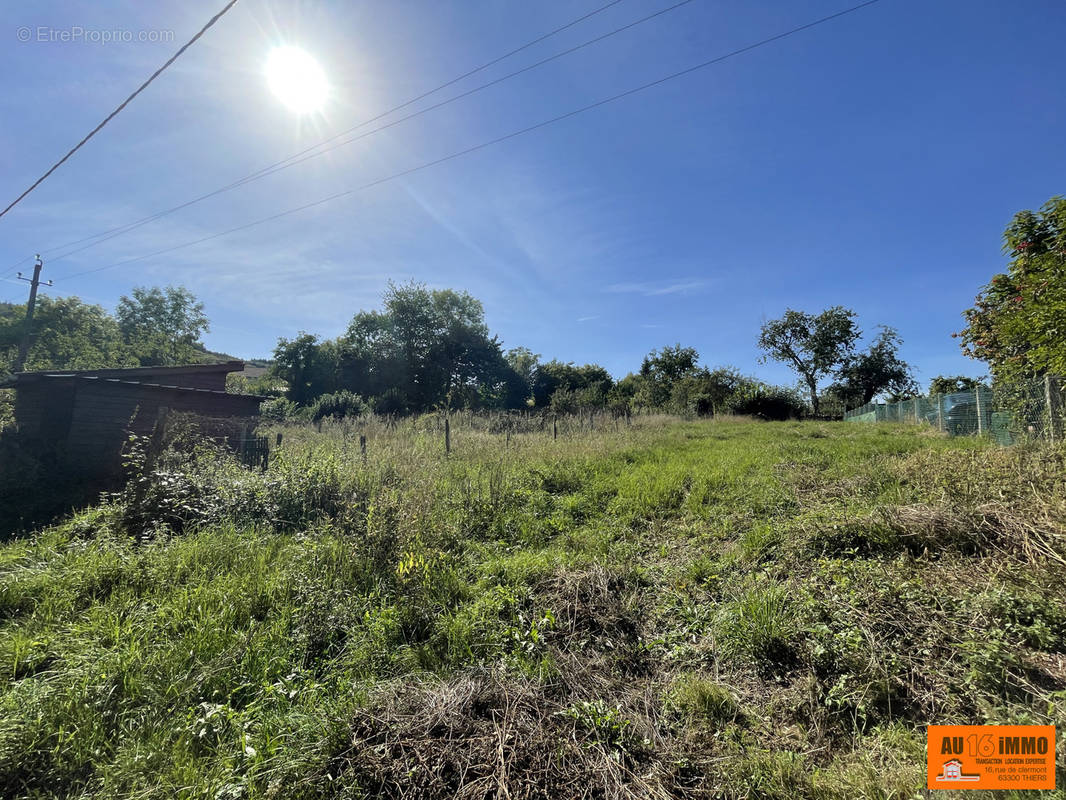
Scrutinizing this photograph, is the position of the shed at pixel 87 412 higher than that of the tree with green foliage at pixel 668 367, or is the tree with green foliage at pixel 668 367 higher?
the tree with green foliage at pixel 668 367

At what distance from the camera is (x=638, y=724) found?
6.55 feet

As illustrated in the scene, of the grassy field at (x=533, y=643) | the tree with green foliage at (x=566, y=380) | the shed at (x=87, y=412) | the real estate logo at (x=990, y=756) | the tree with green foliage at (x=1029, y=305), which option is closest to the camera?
the real estate logo at (x=990, y=756)

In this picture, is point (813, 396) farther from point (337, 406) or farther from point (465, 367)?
point (337, 406)

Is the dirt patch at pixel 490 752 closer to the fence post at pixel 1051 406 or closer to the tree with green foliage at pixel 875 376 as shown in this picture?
the fence post at pixel 1051 406

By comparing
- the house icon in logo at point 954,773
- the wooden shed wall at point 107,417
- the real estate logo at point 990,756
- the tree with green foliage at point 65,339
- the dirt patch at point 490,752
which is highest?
the tree with green foliage at point 65,339

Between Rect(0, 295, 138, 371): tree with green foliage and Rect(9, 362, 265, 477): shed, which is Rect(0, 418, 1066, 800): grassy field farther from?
Rect(0, 295, 138, 371): tree with green foliage

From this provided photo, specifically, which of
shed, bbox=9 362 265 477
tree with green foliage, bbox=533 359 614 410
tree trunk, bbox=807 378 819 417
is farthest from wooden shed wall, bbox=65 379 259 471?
tree trunk, bbox=807 378 819 417

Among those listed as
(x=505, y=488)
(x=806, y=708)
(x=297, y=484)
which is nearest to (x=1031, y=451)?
(x=806, y=708)

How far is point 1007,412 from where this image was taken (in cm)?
725

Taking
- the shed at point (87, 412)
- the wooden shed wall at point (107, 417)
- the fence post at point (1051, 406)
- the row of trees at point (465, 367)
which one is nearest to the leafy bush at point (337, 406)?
the row of trees at point (465, 367)

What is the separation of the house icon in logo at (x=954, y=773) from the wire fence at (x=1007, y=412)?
5.95 m

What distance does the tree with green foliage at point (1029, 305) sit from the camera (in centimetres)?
536

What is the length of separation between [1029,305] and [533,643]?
8.47 meters

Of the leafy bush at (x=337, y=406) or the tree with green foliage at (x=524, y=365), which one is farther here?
the tree with green foliage at (x=524, y=365)
